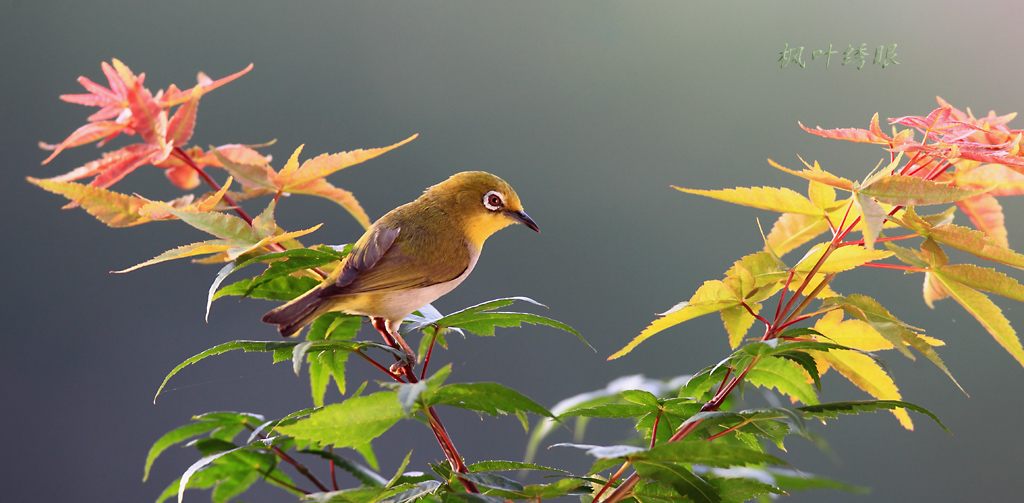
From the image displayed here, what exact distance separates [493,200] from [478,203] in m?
0.01

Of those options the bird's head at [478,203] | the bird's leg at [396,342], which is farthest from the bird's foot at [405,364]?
the bird's head at [478,203]

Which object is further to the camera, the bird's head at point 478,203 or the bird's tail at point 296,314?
the bird's head at point 478,203

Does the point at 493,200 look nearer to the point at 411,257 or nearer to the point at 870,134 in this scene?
the point at 411,257

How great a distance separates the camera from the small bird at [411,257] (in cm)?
46

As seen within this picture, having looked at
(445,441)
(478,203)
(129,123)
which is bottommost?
(445,441)

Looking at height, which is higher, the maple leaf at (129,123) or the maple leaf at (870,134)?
the maple leaf at (129,123)

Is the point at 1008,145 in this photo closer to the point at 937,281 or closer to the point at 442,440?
the point at 937,281

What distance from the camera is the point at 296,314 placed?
448mm

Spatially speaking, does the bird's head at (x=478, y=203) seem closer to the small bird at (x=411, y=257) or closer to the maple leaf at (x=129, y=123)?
the small bird at (x=411, y=257)

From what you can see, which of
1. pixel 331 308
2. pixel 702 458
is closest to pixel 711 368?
pixel 702 458

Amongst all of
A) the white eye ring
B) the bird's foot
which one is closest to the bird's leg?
the bird's foot

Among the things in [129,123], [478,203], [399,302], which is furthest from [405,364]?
[129,123]

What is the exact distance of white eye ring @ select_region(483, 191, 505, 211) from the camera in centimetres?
55

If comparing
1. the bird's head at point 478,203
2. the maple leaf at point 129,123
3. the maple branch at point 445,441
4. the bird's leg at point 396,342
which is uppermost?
the maple leaf at point 129,123
